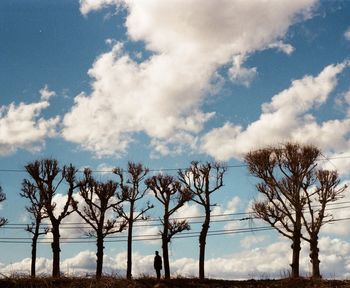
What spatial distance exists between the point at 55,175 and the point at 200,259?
442 inches

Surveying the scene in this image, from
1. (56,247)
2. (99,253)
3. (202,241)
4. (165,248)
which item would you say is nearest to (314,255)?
(202,241)

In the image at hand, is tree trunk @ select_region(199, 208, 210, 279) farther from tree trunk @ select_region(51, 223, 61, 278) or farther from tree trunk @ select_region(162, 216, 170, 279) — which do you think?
tree trunk @ select_region(51, 223, 61, 278)

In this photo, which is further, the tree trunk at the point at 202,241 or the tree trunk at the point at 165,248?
the tree trunk at the point at 165,248

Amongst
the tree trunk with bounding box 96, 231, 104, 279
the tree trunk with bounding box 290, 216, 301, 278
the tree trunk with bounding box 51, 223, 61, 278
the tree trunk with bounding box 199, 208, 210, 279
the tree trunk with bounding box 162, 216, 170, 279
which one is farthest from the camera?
the tree trunk with bounding box 162, 216, 170, 279

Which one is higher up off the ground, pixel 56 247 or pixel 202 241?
pixel 202 241

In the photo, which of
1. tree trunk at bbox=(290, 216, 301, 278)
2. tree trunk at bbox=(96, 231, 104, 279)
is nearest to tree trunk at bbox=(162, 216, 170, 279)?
tree trunk at bbox=(96, 231, 104, 279)

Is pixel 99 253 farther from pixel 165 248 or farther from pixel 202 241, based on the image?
pixel 202 241

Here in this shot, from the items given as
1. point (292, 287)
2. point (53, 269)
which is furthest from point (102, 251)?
point (292, 287)

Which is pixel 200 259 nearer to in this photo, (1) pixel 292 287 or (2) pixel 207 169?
(2) pixel 207 169

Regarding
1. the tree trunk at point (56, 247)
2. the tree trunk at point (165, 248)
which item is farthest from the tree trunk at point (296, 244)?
the tree trunk at point (56, 247)

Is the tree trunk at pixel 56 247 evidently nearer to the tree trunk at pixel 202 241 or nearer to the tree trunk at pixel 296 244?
the tree trunk at pixel 202 241

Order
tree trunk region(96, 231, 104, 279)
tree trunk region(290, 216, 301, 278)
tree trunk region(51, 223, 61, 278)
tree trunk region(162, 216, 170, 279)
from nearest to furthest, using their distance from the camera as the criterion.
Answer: tree trunk region(290, 216, 301, 278) < tree trunk region(51, 223, 61, 278) < tree trunk region(96, 231, 104, 279) < tree trunk region(162, 216, 170, 279)

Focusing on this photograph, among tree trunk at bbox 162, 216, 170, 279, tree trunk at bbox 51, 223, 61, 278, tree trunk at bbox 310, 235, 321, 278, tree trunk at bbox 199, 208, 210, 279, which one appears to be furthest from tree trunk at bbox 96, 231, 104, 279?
tree trunk at bbox 310, 235, 321, 278

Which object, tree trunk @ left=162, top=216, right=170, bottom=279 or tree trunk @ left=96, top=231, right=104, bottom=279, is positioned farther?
tree trunk @ left=162, top=216, right=170, bottom=279
